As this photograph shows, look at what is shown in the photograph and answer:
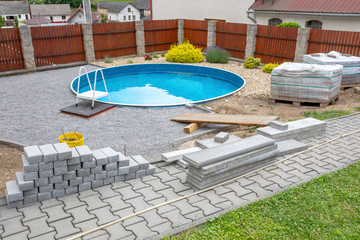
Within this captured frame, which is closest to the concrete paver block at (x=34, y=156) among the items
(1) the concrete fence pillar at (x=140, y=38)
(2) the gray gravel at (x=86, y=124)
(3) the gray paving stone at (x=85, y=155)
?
(3) the gray paving stone at (x=85, y=155)

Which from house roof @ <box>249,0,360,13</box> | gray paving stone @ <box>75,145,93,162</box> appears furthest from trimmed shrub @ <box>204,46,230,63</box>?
gray paving stone @ <box>75,145,93,162</box>

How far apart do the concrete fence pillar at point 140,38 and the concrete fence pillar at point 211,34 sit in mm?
4066

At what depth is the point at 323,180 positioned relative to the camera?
5.40m

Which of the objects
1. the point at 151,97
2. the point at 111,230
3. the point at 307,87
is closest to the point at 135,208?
the point at 111,230

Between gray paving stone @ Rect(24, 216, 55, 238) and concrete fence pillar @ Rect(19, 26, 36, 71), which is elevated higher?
concrete fence pillar @ Rect(19, 26, 36, 71)

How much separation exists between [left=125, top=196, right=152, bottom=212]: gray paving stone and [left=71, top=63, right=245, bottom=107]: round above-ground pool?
751 centimetres

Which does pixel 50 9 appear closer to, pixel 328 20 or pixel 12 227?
pixel 328 20

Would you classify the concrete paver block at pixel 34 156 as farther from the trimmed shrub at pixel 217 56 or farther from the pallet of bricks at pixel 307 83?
the trimmed shrub at pixel 217 56

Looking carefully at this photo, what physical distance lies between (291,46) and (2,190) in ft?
47.6

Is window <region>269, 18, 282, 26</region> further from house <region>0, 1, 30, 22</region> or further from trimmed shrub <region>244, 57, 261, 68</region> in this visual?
house <region>0, 1, 30, 22</region>

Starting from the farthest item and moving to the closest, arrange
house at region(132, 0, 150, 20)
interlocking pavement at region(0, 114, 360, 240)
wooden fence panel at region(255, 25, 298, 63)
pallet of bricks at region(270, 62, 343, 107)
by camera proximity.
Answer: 1. house at region(132, 0, 150, 20)
2. wooden fence panel at region(255, 25, 298, 63)
3. pallet of bricks at region(270, 62, 343, 107)
4. interlocking pavement at region(0, 114, 360, 240)

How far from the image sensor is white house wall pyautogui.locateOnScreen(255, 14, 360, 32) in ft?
55.9

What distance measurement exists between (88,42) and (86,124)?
9.41m

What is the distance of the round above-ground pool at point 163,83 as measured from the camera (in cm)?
1311
